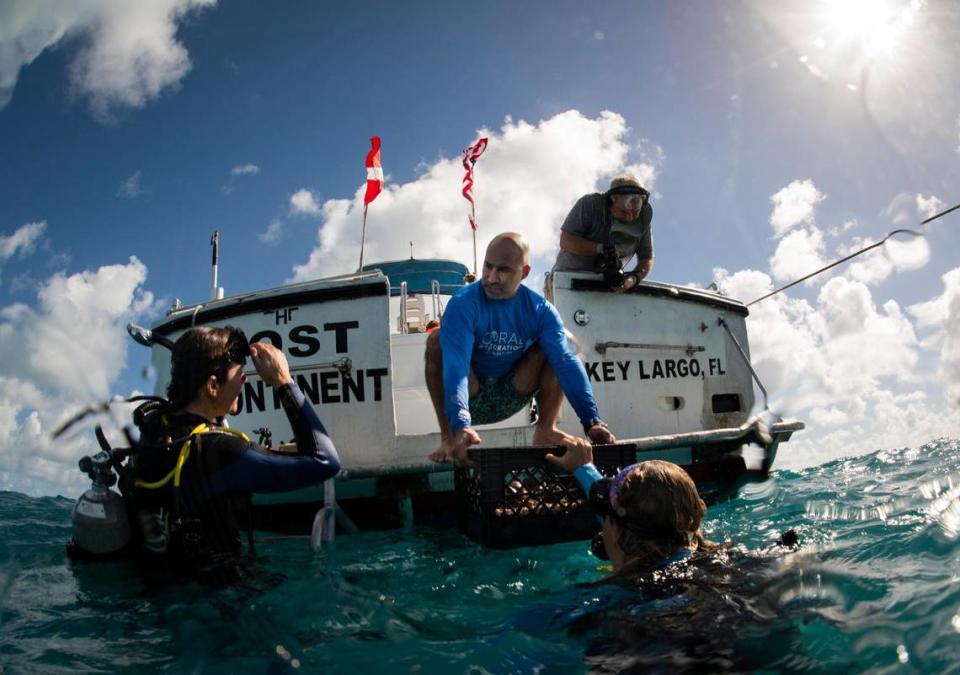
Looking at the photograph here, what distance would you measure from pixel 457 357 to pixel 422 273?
21.7 ft

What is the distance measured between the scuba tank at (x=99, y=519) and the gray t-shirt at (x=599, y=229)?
11.3 feet

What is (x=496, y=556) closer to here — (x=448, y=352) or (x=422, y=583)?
(x=422, y=583)

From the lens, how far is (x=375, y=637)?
1.98 m

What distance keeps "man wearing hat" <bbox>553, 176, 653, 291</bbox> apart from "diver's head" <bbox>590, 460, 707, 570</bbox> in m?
2.84

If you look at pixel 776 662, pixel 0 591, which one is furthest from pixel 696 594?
pixel 0 591

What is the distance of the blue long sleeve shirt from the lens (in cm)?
335

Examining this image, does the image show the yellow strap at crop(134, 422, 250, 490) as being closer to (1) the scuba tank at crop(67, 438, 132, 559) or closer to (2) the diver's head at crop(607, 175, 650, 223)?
(1) the scuba tank at crop(67, 438, 132, 559)

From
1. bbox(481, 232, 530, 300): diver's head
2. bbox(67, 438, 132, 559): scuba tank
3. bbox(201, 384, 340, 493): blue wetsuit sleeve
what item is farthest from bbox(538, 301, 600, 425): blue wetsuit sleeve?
bbox(67, 438, 132, 559): scuba tank

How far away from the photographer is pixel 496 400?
3850 mm

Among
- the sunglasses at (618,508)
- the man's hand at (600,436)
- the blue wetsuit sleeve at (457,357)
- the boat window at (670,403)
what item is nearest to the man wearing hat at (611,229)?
the boat window at (670,403)

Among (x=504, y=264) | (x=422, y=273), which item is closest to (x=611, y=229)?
(x=504, y=264)

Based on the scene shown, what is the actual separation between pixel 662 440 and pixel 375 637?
2.89 metres

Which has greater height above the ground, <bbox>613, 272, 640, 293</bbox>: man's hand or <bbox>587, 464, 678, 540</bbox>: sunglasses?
<bbox>613, 272, 640, 293</bbox>: man's hand

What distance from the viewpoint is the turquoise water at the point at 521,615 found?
1656 mm
